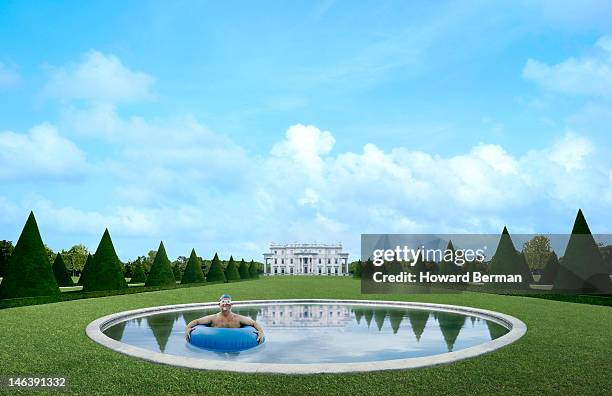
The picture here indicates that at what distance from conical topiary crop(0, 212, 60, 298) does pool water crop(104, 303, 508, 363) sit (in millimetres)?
9136

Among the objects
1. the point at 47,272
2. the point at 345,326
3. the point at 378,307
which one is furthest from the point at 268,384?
the point at 47,272

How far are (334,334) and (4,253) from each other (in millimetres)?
61098

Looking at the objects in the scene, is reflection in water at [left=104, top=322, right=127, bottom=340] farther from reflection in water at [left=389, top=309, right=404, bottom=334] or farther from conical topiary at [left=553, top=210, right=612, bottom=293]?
conical topiary at [left=553, top=210, right=612, bottom=293]

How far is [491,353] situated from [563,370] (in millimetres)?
1747

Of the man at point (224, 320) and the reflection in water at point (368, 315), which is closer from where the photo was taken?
the man at point (224, 320)

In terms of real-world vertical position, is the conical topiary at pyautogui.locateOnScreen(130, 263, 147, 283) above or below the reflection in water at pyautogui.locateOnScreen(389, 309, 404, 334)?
above

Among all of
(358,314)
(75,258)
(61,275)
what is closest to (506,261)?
(358,314)

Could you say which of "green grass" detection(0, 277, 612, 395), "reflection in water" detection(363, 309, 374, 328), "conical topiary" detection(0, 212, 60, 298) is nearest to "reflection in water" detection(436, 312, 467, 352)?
"green grass" detection(0, 277, 612, 395)

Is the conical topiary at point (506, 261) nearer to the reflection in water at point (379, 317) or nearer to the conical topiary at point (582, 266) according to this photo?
the conical topiary at point (582, 266)

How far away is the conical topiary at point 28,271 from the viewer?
81.5ft

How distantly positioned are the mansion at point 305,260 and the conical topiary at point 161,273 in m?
106

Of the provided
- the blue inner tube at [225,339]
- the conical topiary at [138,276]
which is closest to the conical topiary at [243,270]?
the conical topiary at [138,276]

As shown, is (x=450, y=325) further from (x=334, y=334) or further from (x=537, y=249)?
(x=537, y=249)

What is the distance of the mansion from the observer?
148 meters
